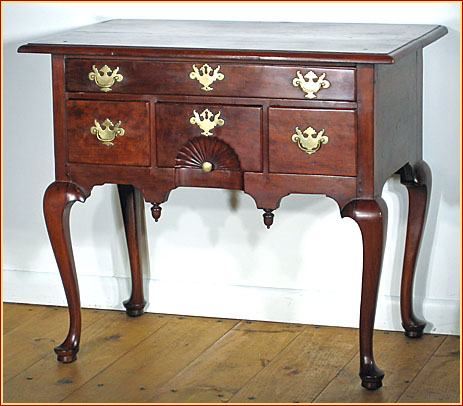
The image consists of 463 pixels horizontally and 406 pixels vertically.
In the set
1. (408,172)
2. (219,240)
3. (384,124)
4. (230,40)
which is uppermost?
(230,40)

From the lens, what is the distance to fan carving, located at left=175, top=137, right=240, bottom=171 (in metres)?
2.30

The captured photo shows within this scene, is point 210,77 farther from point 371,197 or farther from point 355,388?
point 355,388

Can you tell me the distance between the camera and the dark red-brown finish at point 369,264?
2209mm

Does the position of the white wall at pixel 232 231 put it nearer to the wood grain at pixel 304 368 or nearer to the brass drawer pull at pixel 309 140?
the wood grain at pixel 304 368

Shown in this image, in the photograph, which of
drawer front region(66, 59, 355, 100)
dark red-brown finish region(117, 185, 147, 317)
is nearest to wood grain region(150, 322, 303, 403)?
dark red-brown finish region(117, 185, 147, 317)

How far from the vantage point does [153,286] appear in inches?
115

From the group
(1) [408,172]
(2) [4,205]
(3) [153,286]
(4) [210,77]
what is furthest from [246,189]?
(2) [4,205]

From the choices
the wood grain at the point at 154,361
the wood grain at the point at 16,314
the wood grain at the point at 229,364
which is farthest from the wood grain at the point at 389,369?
the wood grain at the point at 16,314

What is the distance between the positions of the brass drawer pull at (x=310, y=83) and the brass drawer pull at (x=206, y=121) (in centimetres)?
20

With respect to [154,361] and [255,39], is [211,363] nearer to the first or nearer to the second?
[154,361]

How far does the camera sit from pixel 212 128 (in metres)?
2.27

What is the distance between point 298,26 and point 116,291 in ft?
3.16

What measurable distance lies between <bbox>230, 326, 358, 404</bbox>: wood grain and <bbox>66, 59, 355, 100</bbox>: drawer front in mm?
695

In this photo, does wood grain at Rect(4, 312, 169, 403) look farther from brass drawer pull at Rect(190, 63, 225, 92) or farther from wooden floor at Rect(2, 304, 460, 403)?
brass drawer pull at Rect(190, 63, 225, 92)
